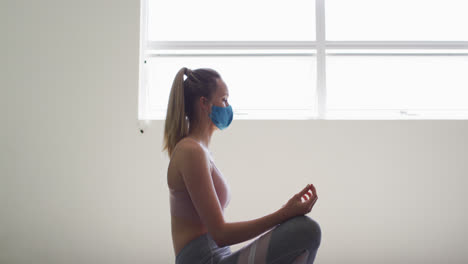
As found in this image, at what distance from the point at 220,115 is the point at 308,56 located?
1417 millimetres

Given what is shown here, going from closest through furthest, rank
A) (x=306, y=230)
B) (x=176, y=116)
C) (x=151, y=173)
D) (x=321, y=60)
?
(x=306, y=230) < (x=176, y=116) < (x=151, y=173) < (x=321, y=60)

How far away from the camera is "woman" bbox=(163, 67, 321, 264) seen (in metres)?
0.97

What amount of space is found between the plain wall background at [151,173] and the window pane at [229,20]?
→ 0.72ft

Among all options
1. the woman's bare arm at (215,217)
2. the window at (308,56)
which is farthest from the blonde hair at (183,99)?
the window at (308,56)

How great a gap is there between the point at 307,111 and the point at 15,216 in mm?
2070

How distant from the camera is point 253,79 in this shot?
7.97 feet

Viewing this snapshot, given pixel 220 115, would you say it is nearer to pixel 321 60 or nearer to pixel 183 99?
pixel 183 99

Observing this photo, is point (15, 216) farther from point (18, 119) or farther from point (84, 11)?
point (84, 11)

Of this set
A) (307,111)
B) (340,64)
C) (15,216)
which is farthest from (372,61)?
(15,216)

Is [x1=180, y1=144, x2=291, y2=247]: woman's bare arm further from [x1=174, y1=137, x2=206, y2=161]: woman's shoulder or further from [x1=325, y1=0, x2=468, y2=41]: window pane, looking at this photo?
[x1=325, y1=0, x2=468, y2=41]: window pane

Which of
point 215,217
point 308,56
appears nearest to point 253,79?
point 308,56

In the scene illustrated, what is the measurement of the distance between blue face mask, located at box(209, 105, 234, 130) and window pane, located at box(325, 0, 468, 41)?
1506 millimetres

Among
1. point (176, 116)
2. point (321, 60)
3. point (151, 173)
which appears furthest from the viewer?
point (321, 60)

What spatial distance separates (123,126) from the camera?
7.40 ft
